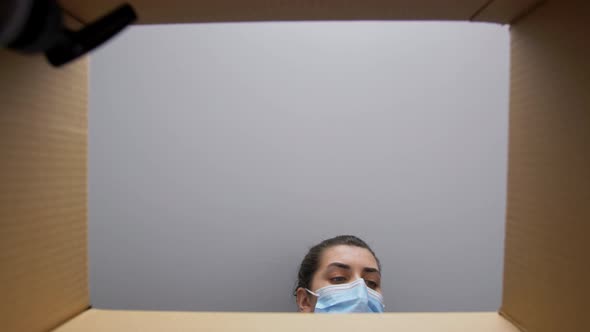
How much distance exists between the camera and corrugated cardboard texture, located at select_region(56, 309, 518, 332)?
0.33m

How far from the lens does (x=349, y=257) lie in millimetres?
1203

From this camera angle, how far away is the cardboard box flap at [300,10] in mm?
297

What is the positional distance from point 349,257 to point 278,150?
0.48 metres

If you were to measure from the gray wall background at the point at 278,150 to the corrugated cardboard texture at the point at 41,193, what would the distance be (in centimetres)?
109

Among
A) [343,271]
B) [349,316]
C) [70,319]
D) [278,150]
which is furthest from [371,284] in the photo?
[70,319]

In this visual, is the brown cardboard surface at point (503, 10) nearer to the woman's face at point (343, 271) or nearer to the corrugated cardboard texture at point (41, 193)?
the corrugated cardboard texture at point (41, 193)

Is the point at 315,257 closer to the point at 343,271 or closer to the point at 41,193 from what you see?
the point at 343,271

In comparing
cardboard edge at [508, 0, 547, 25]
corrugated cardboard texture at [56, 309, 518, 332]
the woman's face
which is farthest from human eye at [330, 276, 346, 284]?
cardboard edge at [508, 0, 547, 25]

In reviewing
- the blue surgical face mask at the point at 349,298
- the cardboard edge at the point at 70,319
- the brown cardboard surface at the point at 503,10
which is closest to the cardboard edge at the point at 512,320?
the brown cardboard surface at the point at 503,10

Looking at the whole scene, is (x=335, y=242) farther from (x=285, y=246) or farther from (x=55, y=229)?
(x=55, y=229)

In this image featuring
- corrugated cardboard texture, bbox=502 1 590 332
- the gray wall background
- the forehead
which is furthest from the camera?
the gray wall background

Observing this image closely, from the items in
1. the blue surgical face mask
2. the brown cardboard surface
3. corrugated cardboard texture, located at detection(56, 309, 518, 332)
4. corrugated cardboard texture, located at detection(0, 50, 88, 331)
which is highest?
the brown cardboard surface

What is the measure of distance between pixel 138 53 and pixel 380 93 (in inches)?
35.6

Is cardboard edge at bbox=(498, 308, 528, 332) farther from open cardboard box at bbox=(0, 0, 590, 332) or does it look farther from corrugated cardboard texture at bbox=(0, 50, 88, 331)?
corrugated cardboard texture at bbox=(0, 50, 88, 331)
